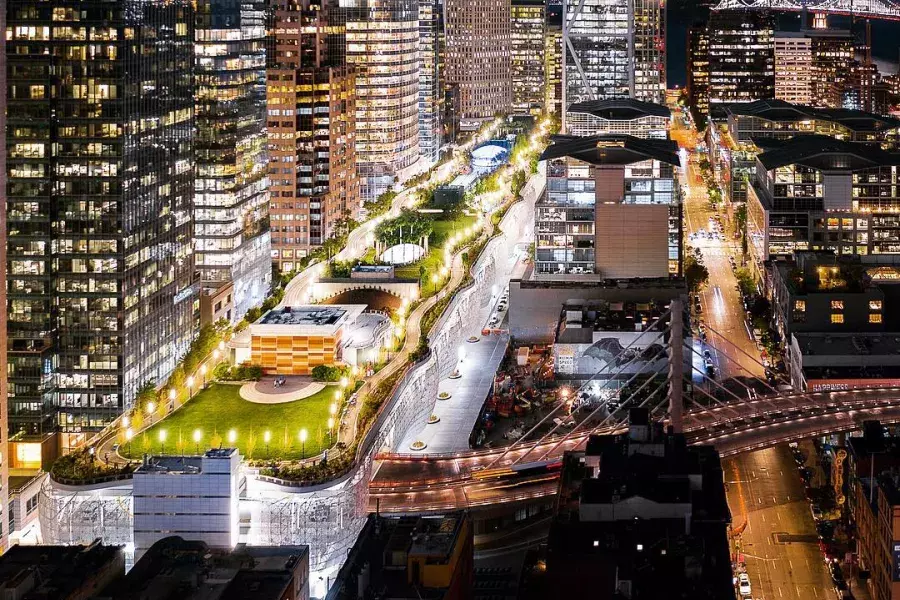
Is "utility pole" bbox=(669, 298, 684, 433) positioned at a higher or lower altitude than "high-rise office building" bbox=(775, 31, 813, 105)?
lower

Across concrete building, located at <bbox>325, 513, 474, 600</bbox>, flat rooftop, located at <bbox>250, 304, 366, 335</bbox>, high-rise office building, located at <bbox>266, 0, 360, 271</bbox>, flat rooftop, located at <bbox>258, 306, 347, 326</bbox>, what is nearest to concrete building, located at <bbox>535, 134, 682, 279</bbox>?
flat rooftop, located at <bbox>250, 304, 366, 335</bbox>

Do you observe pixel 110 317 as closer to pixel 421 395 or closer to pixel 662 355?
pixel 421 395

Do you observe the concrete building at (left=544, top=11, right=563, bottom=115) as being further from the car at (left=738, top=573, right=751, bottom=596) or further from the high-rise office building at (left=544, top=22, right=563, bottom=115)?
the car at (left=738, top=573, right=751, bottom=596)

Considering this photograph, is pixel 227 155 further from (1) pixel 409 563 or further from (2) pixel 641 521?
(1) pixel 409 563

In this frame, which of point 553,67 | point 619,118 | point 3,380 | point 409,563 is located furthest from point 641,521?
point 553,67

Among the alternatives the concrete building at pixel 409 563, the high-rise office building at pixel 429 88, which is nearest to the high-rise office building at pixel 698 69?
the high-rise office building at pixel 429 88

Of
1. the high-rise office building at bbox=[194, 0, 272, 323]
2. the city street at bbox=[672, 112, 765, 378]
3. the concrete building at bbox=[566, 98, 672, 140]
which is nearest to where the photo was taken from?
the city street at bbox=[672, 112, 765, 378]
